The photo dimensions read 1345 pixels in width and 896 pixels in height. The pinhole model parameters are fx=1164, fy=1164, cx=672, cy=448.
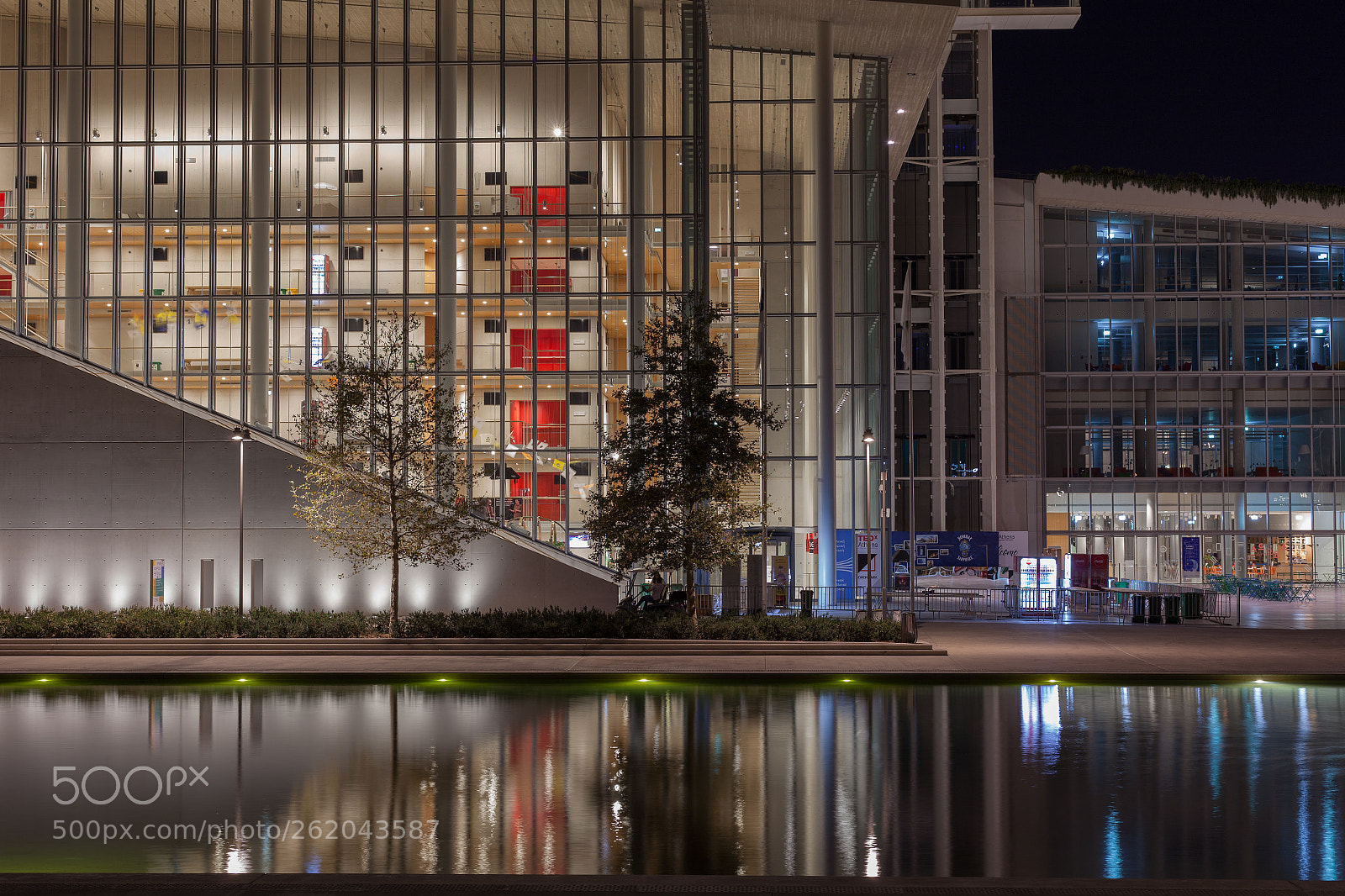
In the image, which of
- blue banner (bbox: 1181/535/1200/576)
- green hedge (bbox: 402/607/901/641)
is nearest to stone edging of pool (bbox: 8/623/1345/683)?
green hedge (bbox: 402/607/901/641)

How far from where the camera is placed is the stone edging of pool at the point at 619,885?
8234 mm

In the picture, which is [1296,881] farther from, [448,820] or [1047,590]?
[1047,590]

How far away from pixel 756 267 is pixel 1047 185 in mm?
20580

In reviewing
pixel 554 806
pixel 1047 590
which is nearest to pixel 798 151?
pixel 1047 590

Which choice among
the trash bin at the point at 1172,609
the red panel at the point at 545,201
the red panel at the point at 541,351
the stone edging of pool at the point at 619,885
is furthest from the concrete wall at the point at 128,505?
the stone edging of pool at the point at 619,885

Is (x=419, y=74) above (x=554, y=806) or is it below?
above

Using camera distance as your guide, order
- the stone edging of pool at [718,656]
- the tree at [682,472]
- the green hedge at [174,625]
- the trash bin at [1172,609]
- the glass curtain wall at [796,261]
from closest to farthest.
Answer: the stone edging of pool at [718,656] < the green hedge at [174,625] < the tree at [682,472] < the trash bin at [1172,609] < the glass curtain wall at [796,261]

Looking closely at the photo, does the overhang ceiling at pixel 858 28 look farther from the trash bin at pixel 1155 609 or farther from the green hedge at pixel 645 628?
the green hedge at pixel 645 628

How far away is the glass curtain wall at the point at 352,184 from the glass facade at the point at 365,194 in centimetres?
8

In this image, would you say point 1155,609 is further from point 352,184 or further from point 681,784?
point 352,184

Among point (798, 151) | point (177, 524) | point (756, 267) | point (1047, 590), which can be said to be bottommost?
point (1047, 590)

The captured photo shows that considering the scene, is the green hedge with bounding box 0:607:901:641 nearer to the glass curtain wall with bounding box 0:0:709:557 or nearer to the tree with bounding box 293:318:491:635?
the tree with bounding box 293:318:491:635

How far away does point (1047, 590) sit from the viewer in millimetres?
37000

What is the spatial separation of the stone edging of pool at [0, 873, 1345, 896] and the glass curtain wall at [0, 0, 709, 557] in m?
29.2
